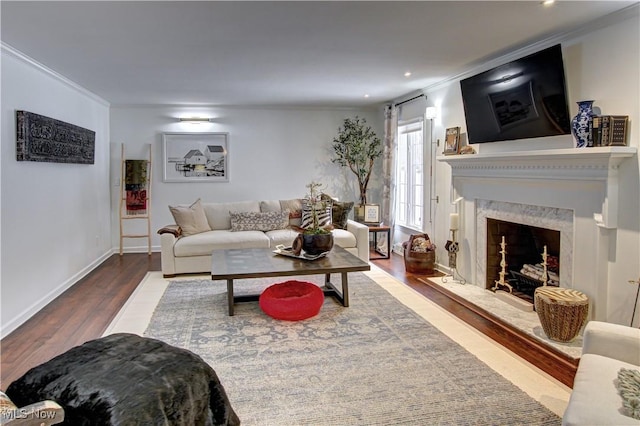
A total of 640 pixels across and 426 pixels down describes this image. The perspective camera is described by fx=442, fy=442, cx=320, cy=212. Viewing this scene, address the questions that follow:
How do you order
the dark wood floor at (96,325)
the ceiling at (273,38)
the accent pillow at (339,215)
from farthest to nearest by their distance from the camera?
the accent pillow at (339,215) → the dark wood floor at (96,325) → the ceiling at (273,38)

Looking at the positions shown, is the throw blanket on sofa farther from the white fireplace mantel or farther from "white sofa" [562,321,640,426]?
"white sofa" [562,321,640,426]

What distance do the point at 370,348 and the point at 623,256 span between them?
73.4 inches

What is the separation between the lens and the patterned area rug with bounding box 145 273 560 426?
2314 mm

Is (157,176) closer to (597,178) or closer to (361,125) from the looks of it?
(361,125)

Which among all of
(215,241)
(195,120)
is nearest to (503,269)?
(215,241)

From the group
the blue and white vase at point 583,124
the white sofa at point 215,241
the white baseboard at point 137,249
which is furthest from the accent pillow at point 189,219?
the blue and white vase at point 583,124

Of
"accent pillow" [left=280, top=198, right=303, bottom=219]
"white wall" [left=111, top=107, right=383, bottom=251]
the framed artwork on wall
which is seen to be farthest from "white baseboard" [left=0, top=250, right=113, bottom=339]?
"accent pillow" [left=280, top=198, right=303, bottom=219]

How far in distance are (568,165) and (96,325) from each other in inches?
158

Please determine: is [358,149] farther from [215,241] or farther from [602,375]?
[602,375]

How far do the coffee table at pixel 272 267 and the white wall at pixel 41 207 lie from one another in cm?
164

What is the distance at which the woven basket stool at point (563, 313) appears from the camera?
3.12 meters

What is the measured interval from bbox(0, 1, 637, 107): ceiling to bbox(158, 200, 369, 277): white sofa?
179 centimetres

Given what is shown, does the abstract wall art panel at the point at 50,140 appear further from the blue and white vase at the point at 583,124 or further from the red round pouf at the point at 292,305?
the blue and white vase at the point at 583,124

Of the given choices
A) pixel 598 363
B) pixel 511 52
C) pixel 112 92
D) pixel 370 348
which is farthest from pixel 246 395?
pixel 112 92
